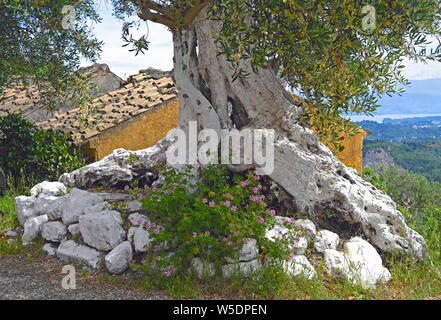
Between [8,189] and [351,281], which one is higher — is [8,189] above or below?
above

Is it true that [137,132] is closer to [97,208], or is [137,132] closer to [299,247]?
[97,208]

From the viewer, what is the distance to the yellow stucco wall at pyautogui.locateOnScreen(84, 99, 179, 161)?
12055 millimetres

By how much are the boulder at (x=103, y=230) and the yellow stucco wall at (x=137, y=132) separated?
5.11 meters

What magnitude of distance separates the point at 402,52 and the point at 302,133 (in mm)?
2293

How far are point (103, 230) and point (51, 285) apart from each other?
1.18m

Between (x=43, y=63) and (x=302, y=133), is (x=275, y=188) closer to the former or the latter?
(x=302, y=133)

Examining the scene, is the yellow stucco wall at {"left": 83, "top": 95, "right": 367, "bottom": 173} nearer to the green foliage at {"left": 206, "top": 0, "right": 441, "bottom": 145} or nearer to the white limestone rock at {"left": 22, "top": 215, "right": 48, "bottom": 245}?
the white limestone rock at {"left": 22, "top": 215, "right": 48, "bottom": 245}

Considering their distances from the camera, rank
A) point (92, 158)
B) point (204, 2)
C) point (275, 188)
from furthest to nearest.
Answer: point (92, 158)
point (275, 188)
point (204, 2)

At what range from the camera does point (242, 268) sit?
600 centimetres

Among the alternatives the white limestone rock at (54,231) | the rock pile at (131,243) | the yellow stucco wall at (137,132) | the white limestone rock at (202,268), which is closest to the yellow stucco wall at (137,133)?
the yellow stucco wall at (137,132)

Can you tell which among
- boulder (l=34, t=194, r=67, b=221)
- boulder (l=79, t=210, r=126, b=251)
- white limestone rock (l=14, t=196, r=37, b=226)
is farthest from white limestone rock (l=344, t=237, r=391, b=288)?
white limestone rock (l=14, t=196, r=37, b=226)
